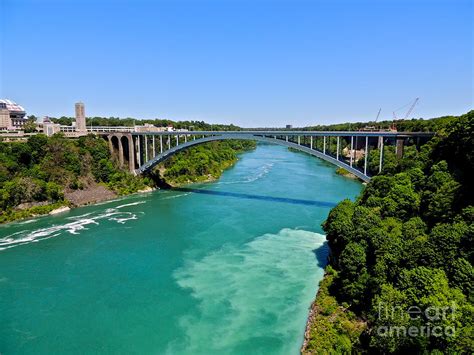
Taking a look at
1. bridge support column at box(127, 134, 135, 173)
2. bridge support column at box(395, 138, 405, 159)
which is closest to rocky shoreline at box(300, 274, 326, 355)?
bridge support column at box(395, 138, 405, 159)

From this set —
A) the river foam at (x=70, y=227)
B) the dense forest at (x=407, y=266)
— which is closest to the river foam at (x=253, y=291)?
the dense forest at (x=407, y=266)

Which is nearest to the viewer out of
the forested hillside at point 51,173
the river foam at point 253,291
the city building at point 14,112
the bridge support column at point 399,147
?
the river foam at point 253,291

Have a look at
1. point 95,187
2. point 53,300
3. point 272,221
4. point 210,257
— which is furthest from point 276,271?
point 95,187

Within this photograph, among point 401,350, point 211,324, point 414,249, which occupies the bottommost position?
point 211,324

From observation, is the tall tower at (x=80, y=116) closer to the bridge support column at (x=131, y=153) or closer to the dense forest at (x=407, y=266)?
the bridge support column at (x=131, y=153)

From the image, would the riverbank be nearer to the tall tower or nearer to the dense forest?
the dense forest

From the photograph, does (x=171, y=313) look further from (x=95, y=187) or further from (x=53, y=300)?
(x=95, y=187)
